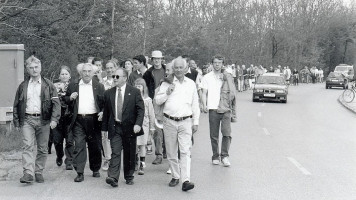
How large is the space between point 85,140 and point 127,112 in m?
0.98

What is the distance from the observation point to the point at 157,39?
40.0 m

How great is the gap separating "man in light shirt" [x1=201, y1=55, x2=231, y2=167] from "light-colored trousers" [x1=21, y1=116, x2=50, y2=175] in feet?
9.88

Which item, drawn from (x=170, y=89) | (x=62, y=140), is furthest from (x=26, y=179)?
(x=170, y=89)

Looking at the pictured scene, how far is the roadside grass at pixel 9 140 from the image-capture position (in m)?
10.9

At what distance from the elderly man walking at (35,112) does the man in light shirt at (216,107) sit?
112 inches

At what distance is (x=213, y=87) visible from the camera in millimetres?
9891

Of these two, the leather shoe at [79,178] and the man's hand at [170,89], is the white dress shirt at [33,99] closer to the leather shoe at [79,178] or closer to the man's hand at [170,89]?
the leather shoe at [79,178]

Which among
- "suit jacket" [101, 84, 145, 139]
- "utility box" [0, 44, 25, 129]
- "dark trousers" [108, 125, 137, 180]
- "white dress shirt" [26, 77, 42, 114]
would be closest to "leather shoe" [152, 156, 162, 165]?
"dark trousers" [108, 125, 137, 180]

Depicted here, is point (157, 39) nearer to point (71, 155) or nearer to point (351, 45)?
point (71, 155)

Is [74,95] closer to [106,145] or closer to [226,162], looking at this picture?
[106,145]

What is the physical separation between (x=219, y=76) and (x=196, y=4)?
1691 inches

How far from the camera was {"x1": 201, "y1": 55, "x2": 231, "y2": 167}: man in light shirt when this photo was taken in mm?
9798

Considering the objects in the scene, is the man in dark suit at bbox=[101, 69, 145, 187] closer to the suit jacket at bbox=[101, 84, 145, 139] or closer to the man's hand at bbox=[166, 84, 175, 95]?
the suit jacket at bbox=[101, 84, 145, 139]

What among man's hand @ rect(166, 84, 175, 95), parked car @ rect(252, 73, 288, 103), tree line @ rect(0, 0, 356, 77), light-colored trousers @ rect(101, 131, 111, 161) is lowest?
parked car @ rect(252, 73, 288, 103)
